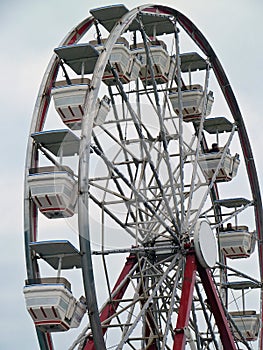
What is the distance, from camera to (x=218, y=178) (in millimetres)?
25531

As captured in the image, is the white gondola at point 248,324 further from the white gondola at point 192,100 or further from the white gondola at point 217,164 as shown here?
the white gondola at point 192,100

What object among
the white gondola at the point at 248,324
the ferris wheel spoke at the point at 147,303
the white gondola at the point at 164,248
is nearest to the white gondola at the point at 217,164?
the white gondola at the point at 248,324

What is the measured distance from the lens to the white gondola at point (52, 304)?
18.4 meters

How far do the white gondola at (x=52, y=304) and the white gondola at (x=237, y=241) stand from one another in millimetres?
7445

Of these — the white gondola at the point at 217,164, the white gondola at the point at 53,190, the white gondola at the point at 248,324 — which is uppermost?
the white gondola at the point at 217,164

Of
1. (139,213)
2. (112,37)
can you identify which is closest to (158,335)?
(139,213)

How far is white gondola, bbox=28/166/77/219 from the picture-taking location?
62.4 feet

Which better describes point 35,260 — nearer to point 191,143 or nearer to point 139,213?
point 139,213

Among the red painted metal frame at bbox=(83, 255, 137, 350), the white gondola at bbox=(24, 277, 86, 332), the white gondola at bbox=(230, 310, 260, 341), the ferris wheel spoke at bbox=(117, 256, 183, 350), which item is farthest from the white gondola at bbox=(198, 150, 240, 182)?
the white gondola at bbox=(24, 277, 86, 332)

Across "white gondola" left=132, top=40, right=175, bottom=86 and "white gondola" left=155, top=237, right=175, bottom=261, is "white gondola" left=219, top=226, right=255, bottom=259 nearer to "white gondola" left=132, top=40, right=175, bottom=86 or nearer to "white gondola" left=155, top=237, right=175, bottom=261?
"white gondola" left=132, top=40, right=175, bottom=86

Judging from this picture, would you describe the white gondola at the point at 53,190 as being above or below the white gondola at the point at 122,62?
below

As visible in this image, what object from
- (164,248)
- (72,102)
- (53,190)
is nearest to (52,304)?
(53,190)

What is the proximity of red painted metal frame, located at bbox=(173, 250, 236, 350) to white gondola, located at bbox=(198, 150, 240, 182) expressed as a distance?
14.7 feet

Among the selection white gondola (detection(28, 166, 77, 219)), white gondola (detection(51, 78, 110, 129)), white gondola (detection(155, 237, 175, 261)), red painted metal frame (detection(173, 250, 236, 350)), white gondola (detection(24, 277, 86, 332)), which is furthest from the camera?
white gondola (detection(155, 237, 175, 261))
